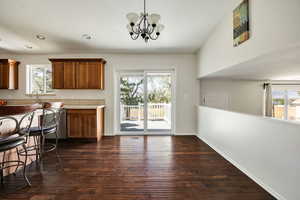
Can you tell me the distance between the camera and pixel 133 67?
14.4ft

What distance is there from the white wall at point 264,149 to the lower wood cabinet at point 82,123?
2946mm

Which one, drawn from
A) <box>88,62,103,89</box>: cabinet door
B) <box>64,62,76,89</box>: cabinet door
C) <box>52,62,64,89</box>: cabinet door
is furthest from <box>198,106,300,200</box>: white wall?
<box>52,62,64,89</box>: cabinet door

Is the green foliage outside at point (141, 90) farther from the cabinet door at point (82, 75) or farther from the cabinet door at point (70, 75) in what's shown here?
the cabinet door at point (70, 75)

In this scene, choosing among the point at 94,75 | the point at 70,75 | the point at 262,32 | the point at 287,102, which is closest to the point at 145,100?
the point at 94,75

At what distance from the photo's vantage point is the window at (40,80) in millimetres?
4410

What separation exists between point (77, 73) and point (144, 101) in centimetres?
201

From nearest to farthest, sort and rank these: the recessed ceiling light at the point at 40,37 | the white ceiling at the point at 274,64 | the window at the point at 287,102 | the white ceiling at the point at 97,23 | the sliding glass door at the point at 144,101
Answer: the white ceiling at the point at 274,64 < the white ceiling at the point at 97,23 < the recessed ceiling light at the point at 40,37 < the sliding glass door at the point at 144,101 < the window at the point at 287,102

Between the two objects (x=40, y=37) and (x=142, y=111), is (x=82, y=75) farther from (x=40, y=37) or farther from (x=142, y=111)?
(x=142, y=111)

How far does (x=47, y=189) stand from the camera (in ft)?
6.17

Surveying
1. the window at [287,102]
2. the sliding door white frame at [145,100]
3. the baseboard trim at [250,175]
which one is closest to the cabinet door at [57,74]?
the sliding door white frame at [145,100]

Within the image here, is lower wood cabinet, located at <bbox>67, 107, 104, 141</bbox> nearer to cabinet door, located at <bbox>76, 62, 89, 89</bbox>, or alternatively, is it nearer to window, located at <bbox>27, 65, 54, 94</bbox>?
cabinet door, located at <bbox>76, 62, 89, 89</bbox>

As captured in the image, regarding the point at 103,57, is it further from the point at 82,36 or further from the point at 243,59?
the point at 243,59

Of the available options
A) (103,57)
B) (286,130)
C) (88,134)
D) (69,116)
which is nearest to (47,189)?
(88,134)

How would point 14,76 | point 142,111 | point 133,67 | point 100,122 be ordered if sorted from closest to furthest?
point 100,122 < point 14,76 < point 133,67 < point 142,111
